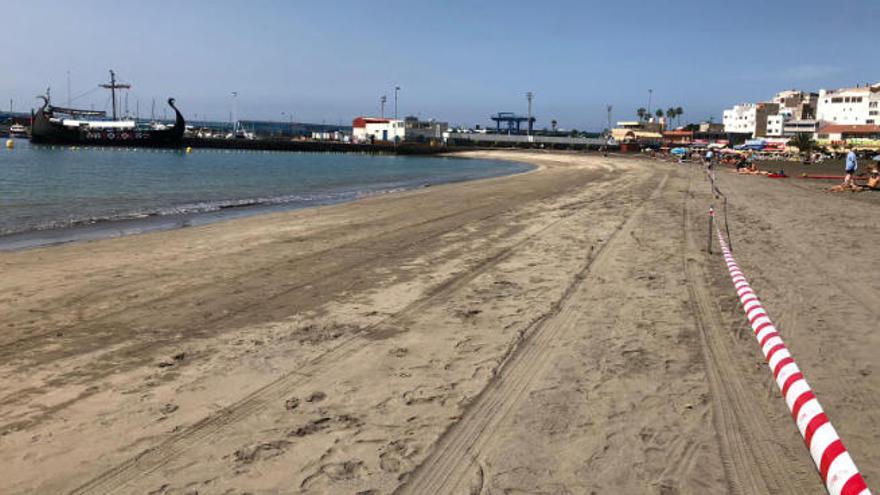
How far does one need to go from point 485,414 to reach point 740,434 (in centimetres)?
185

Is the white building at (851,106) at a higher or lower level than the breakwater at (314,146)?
higher

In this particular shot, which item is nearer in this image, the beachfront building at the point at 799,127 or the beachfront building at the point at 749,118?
the beachfront building at the point at 799,127

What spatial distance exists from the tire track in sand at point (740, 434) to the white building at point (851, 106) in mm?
148212

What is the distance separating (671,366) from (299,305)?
465cm

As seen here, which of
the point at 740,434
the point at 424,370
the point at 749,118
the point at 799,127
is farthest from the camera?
the point at 749,118

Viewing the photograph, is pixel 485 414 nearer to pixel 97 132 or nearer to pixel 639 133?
pixel 97 132

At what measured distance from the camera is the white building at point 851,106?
12231cm

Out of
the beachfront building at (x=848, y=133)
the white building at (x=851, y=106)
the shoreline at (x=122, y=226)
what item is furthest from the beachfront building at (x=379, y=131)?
the shoreline at (x=122, y=226)

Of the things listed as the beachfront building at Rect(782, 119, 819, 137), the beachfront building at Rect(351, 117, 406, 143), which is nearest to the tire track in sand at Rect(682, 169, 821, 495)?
the beachfront building at Rect(351, 117, 406, 143)

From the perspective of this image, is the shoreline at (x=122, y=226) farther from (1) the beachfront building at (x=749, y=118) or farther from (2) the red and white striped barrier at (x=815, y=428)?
(1) the beachfront building at (x=749, y=118)

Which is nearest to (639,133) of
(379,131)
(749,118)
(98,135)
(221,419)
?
(749,118)

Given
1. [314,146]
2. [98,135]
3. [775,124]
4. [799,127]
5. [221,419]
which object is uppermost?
[775,124]

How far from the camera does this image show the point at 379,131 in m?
144

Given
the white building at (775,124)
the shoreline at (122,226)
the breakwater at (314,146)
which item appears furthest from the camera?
the white building at (775,124)
